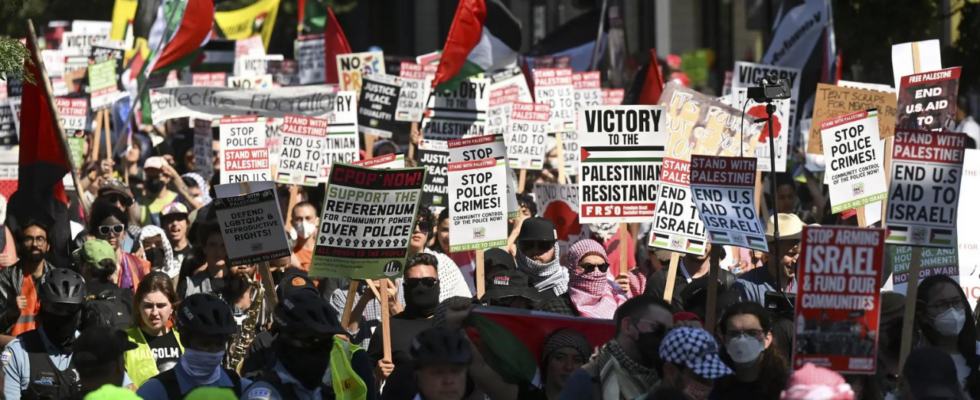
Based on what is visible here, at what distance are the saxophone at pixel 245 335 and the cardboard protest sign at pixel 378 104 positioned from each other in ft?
24.4

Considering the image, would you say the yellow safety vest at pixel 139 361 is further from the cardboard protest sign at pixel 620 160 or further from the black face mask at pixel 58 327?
the cardboard protest sign at pixel 620 160

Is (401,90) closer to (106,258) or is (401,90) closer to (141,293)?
(106,258)

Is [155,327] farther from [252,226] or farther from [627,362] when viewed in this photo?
[627,362]

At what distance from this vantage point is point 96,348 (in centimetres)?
568

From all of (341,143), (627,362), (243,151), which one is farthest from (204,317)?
(341,143)

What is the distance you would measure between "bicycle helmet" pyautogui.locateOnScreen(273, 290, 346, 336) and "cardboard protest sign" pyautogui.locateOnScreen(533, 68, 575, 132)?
10953 millimetres

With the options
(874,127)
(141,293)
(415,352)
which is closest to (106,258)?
(141,293)

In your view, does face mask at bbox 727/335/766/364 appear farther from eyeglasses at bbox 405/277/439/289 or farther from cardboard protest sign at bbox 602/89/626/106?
cardboard protest sign at bbox 602/89/626/106

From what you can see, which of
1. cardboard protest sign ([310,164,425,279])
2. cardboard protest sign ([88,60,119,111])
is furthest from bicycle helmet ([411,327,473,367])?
cardboard protest sign ([88,60,119,111])

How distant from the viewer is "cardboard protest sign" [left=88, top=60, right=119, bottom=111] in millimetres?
17672

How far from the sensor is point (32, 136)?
1139cm

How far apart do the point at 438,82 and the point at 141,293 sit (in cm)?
838

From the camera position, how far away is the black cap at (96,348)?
18.6ft

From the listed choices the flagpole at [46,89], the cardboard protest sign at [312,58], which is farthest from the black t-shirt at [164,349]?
the cardboard protest sign at [312,58]
